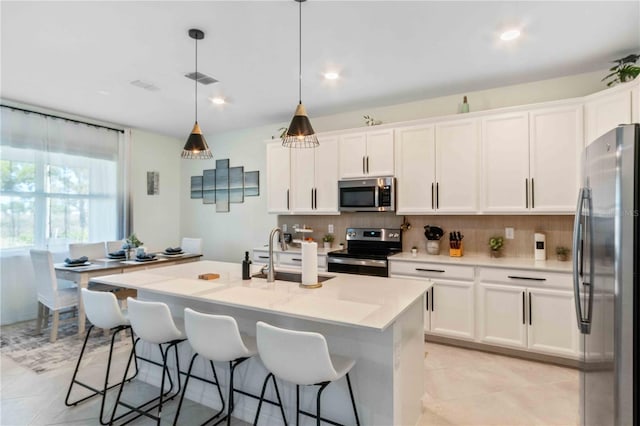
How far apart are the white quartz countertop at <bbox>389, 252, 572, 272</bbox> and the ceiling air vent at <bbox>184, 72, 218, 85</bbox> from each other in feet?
8.66

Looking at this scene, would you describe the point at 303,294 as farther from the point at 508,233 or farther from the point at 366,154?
the point at 508,233

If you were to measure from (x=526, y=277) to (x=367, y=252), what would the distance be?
5.61ft

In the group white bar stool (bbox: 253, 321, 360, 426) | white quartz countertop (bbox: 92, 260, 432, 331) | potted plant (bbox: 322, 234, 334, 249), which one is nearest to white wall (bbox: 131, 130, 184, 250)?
potted plant (bbox: 322, 234, 334, 249)

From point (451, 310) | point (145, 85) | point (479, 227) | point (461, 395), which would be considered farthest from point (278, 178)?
point (461, 395)

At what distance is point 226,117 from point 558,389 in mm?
4770

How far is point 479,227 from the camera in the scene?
381 cm

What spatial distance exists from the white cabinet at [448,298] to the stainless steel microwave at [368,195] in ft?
2.51

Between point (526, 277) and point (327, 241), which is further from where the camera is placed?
point (327, 241)

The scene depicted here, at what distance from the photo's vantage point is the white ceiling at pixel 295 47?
233 centimetres

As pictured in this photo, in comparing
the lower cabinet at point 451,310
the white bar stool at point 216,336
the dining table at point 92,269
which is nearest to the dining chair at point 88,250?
the dining table at point 92,269

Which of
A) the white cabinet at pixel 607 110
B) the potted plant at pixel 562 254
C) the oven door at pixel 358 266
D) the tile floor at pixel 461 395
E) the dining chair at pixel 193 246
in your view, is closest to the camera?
the tile floor at pixel 461 395

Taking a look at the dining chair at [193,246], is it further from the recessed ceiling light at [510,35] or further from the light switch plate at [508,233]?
the recessed ceiling light at [510,35]

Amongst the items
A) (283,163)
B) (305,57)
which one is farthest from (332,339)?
(283,163)

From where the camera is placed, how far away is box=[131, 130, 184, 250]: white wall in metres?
5.59
